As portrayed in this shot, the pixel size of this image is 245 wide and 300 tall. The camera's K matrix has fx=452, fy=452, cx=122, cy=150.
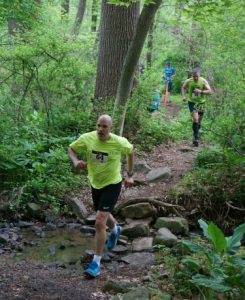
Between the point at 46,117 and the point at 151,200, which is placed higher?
the point at 46,117

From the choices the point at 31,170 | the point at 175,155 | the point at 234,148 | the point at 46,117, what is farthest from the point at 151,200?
the point at 46,117

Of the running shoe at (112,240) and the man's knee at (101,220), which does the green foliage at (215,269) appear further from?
the running shoe at (112,240)

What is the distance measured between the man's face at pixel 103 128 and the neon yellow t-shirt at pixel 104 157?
0.33 feet

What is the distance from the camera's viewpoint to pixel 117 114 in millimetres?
10719

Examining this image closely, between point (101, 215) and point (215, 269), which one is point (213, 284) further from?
point (101, 215)

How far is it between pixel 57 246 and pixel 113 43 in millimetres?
6634

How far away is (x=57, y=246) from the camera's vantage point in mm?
7332

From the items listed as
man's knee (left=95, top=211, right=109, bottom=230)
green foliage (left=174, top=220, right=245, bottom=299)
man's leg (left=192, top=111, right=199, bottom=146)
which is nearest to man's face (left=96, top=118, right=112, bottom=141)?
man's knee (left=95, top=211, right=109, bottom=230)

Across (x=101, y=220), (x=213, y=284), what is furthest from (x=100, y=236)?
(x=213, y=284)

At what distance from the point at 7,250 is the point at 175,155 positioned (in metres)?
5.96

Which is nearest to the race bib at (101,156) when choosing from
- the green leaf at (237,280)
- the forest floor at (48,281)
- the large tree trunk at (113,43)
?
the forest floor at (48,281)

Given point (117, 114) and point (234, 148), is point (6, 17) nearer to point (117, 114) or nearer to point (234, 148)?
point (117, 114)

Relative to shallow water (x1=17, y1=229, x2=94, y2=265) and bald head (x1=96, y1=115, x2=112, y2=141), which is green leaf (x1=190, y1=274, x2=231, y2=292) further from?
shallow water (x1=17, y1=229, x2=94, y2=265)

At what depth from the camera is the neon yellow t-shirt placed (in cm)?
628
